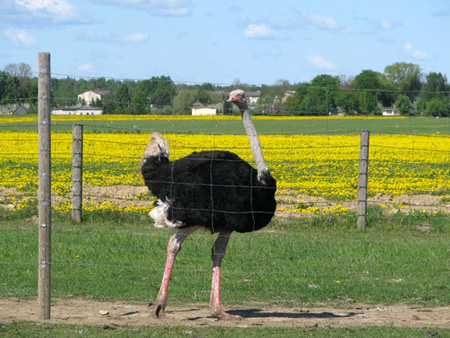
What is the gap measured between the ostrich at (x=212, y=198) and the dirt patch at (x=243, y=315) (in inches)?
9.7

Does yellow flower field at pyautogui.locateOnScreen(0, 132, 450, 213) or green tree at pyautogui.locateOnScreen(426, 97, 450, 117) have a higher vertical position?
green tree at pyautogui.locateOnScreen(426, 97, 450, 117)

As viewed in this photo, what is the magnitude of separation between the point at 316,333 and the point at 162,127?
5.37 meters

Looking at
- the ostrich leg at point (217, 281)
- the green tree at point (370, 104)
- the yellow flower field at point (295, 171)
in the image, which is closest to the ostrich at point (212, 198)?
the ostrich leg at point (217, 281)

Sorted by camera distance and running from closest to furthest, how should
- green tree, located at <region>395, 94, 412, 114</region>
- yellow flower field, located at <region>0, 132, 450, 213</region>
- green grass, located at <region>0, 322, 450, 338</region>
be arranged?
1. green grass, located at <region>0, 322, 450, 338</region>
2. green tree, located at <region>395, 94, 412, 114</region>
3. yellow flower field, located at <region>0, 132, 450, 213</region>

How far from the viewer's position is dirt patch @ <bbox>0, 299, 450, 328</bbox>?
23.1 ft

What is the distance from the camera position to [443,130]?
31172 millimetres

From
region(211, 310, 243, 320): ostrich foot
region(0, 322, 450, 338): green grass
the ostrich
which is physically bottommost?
region(211, 310, 243, 320): ostrich foot

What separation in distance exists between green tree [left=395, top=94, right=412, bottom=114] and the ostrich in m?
3.19

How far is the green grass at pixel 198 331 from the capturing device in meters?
6.43

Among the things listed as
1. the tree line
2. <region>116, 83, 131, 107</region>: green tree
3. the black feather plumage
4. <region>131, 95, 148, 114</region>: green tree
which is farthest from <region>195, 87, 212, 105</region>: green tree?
the black feather plumage

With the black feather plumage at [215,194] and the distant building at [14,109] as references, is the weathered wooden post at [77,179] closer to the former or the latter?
the distant building at [14,109]

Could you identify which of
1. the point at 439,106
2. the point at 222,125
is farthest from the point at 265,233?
the point at 222,125

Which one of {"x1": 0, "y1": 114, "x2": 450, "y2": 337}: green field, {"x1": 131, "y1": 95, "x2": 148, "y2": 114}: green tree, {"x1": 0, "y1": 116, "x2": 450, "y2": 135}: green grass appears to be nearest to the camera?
{"x1": 0, "y1": 114, "x2": 450, "y2": 337}: green field

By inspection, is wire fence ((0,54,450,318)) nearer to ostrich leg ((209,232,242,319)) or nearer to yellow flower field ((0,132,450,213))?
yellow flower field ((0,132,450,213))
